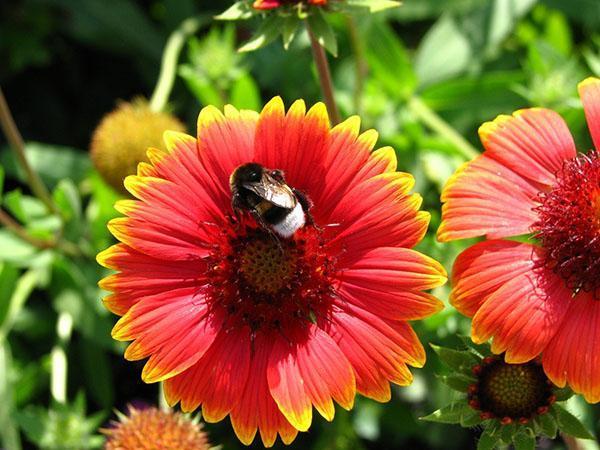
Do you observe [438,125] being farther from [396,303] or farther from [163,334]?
[163,334]

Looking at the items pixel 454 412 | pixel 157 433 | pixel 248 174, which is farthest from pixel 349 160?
pixel 157 433

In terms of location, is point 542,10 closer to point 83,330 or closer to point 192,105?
point 192,105

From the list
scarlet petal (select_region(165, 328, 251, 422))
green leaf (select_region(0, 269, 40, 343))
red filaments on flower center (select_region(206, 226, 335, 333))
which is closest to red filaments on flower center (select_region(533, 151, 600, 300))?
red filaments on flower center (select_region(206, 226, 335, 333))

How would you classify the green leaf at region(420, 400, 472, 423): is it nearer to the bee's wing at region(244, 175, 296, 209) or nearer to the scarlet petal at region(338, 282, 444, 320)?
the scarlet petal at region(338, 282, 444, 320)

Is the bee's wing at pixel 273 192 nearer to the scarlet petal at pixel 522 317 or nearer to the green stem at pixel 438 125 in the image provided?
the scarlet petal at pixel 522 317

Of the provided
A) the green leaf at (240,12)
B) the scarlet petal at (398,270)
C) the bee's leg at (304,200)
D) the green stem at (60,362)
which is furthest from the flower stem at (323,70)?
the green stem at (60,362)

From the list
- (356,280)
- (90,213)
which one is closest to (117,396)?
(90,213)
